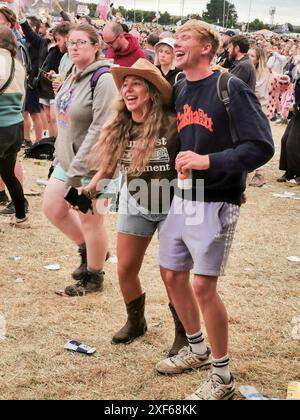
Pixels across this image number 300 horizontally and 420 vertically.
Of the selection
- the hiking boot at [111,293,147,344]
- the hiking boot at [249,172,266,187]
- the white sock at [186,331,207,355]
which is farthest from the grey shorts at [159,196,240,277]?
the hiking boot at [249,172,266,187]

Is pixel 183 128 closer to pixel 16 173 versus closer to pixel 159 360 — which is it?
pixel 159 360

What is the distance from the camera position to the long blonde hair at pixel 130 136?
3297 millimetres

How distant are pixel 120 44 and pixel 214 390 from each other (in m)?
5.39

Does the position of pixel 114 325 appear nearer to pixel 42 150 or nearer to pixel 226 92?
pixel 226 92

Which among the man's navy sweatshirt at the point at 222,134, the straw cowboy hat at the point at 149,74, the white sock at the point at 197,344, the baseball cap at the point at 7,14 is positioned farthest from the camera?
the baseball cap at the point at 7,14

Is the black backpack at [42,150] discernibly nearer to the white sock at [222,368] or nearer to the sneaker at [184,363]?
the sneaker at [184,363]

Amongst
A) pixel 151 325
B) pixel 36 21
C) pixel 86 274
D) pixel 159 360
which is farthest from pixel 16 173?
pixel 36 21

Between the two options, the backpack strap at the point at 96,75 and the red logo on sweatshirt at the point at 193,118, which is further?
the backpack strap at the point at 96,75

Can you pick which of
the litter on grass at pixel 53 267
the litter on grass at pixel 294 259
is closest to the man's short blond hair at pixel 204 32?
the litter on grass at pixel 53 267

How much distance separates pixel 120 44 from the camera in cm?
749

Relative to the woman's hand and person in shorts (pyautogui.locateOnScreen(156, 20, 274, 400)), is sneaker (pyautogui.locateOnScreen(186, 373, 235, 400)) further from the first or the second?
the woman's hand

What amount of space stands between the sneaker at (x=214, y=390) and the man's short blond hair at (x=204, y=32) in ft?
5.65

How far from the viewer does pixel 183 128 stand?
121 inches
